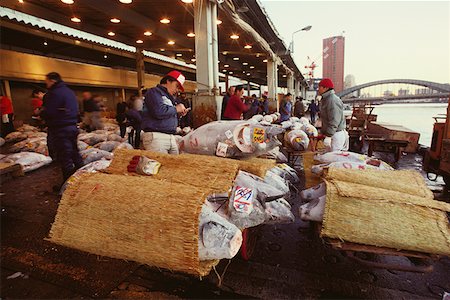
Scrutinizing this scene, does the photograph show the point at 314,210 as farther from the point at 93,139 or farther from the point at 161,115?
the point at 93,139

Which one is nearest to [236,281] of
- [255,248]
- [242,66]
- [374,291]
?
[255,248]

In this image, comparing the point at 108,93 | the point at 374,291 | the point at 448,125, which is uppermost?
the point at 108,93

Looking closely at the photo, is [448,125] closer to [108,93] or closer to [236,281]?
[236,281]

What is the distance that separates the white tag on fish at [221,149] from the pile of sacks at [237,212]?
2.78ft

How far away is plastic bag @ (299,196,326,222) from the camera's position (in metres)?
2.33

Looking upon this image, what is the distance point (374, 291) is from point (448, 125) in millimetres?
3519

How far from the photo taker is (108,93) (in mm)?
17641

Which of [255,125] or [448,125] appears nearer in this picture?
[255,125]

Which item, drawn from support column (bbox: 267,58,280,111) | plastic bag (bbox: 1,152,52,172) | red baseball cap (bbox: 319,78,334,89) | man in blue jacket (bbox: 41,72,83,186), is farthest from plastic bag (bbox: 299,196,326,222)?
support column (bbox: 267,58,280,111)

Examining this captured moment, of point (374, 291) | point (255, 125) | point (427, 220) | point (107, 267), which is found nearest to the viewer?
point (427, 220)

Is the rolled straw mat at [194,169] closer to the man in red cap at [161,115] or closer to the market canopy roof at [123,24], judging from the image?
the man in red cap at [161,115]

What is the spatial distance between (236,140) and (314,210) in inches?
60.1

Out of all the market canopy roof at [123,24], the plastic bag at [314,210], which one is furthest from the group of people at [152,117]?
the market canopy roof at [123,24]

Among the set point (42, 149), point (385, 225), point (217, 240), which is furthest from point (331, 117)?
point (42, 149)
